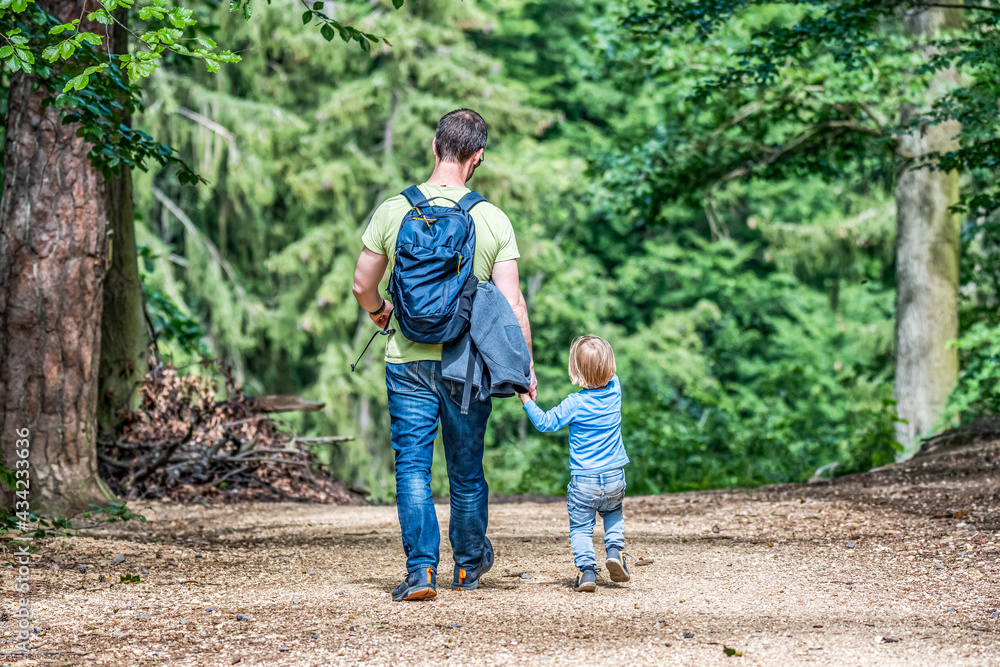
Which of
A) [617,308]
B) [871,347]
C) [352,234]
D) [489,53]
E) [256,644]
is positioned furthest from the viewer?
[489,53]

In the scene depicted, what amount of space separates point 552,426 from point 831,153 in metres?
7.84

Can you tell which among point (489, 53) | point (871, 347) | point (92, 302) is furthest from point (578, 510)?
point (489, 53)

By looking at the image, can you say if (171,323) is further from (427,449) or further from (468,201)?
(468,201)

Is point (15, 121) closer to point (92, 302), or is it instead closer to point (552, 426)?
point (92, 302)

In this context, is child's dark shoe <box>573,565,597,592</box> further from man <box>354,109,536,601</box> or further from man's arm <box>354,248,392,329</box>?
man's arm <box>354,248,392,329</box>

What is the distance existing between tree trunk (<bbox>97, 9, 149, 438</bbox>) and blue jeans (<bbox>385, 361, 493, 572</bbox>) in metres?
4.04

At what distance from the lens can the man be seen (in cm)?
398

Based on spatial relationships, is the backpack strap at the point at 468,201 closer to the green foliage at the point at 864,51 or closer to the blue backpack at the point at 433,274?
the blue backpack at the point at 433,274

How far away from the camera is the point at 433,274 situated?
3.82 metres

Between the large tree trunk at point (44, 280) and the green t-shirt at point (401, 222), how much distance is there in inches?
99.7

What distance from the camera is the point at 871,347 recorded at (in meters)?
14.9

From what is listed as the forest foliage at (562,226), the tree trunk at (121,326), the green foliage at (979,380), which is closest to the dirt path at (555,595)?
the tree trunk at (121,326)

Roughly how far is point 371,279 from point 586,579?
1.54 m

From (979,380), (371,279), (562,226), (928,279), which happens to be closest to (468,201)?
(371,279)
